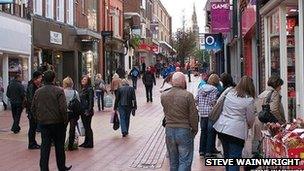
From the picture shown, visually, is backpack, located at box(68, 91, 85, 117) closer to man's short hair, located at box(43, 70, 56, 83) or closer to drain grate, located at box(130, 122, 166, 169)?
drain grate, located at box(130, 122, 166, 169)

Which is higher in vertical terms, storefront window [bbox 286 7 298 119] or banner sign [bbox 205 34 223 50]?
banner sign [bbox 205 34 223 50]

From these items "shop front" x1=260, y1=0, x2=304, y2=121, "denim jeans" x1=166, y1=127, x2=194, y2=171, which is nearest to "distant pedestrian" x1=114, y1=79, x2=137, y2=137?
"shop front" x1=260, y1=0, x2=304, y2=121

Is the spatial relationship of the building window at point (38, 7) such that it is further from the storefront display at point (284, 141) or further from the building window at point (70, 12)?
the storefront display at point (284, 141)

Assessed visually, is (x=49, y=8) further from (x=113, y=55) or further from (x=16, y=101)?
(x=113, y=55)

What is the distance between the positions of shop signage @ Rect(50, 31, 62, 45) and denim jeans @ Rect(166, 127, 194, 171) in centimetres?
2381

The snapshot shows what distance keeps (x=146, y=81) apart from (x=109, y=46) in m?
19.2

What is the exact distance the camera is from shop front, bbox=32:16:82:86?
30031 millimetres

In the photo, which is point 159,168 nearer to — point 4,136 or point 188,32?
point 4,136

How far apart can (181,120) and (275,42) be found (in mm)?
6439

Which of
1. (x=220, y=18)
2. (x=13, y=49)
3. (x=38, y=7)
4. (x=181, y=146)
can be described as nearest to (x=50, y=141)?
(x=181, y=146)

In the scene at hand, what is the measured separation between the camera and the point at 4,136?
54.5 ft

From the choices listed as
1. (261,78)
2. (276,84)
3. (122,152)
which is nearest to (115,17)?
(261,78)

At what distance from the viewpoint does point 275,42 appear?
14.4 m

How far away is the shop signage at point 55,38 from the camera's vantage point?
31.8 metres
